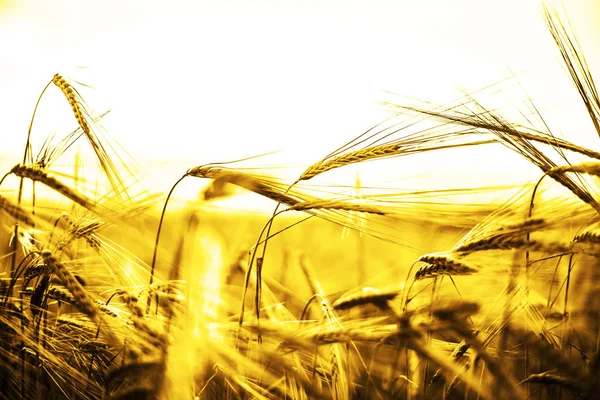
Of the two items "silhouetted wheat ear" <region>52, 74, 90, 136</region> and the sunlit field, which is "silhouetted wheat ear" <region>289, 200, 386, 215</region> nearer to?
the sunlit field

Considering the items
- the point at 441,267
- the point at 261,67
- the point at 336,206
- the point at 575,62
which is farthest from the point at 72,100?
the point at 575,62

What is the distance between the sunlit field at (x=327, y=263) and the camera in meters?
0.65

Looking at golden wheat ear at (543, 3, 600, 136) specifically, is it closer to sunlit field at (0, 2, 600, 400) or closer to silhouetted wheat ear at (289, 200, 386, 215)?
sunlit field at (0, 2, 600, 400)


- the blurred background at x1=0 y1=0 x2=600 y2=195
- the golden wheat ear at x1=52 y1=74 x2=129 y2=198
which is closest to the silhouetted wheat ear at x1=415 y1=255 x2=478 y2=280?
the blurred background at x1=0 y1=0 x2=600 y2=195

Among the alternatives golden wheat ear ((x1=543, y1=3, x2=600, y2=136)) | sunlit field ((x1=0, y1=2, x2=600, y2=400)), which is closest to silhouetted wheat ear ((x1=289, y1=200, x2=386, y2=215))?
sunlit field ((x1=0, y1=2, x2=600, y2=400))

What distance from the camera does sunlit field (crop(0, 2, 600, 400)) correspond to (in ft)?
2.14

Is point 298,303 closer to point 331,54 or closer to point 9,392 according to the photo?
point 331,54

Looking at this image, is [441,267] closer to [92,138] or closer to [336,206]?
[336,206]

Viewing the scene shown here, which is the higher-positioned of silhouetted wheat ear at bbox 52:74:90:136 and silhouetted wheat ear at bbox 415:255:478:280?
silhouetted wheat ear at bbox 52:74:90:136

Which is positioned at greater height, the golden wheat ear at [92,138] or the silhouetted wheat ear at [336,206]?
the golden wheat ear at [92,138]

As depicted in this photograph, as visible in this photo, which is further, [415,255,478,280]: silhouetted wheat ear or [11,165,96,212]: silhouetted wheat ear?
[11,165,96,212]: silhouetted wheat ear

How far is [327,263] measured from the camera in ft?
2.55

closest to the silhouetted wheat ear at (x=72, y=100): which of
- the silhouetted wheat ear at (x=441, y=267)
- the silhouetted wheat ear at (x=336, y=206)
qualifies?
the silhouetted wheat ear at (x=336, y=206)

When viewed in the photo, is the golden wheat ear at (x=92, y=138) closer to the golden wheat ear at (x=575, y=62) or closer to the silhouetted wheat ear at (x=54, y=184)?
the silhouetted wheat ear at (x=54, y=184)
